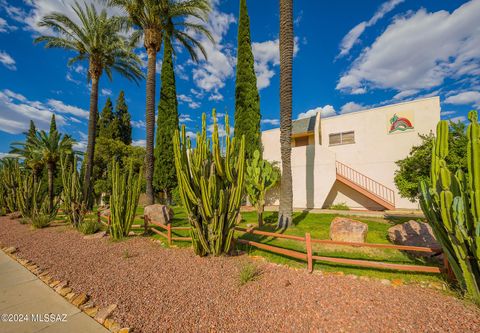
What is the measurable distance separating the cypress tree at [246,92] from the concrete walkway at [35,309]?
42.7 ft

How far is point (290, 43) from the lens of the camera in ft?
28.8

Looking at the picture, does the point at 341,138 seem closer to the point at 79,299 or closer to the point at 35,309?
the point at 79,299

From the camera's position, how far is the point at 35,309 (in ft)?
11.3

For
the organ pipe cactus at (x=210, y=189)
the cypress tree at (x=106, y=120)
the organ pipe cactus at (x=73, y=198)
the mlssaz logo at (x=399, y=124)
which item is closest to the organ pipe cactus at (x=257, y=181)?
the organ pipe cactus at (x=210, y=189)

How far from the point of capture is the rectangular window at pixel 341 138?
15.0 m

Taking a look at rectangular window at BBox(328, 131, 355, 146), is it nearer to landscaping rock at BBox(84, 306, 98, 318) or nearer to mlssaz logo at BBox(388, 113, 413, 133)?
mlssaz logo at BBox(388, 113, 413, 133)

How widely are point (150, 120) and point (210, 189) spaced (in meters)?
8.91

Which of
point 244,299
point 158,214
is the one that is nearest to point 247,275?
point 244,299

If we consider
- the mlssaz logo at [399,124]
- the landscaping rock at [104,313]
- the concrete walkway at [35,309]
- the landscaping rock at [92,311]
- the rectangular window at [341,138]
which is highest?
the mlssaz logo at [399,124]

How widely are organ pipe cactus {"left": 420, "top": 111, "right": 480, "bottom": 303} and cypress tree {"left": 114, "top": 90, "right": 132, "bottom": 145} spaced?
118 ft

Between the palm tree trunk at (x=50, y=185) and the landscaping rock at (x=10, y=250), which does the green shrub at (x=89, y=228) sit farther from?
the palm tree trunk at (x=50, y=185)

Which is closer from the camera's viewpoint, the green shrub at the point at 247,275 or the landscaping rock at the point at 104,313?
the landscaping rock at the point at 104,313

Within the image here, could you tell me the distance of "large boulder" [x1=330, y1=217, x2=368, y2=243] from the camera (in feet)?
21.1

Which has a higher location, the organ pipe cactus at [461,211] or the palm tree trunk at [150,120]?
the palm tree trunk at [150,120]
